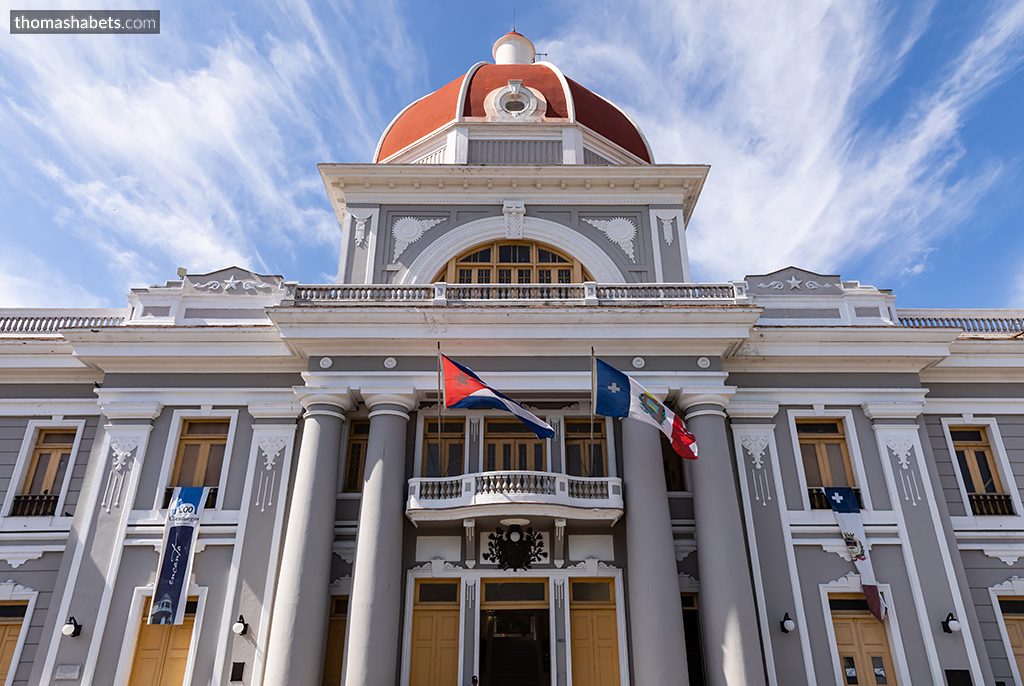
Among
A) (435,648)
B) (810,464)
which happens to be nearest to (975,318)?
(810,464)

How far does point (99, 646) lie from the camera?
14.7 meters

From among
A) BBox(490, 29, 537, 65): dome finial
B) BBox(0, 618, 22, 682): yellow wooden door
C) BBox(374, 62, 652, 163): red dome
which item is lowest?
BBox(0, 618, 22, 682): yellow wooden door

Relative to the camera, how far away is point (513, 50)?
2856 centimetres

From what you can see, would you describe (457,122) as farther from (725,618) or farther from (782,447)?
(725,618)

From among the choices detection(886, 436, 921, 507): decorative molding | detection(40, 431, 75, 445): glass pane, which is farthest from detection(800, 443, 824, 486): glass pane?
detection(40, 431, 75, 445): glass pane

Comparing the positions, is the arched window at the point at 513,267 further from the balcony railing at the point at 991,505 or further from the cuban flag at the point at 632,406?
the balcony railing at the point at 991,505

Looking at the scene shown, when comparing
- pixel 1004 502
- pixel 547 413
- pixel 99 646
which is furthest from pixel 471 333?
pixel 1004 502

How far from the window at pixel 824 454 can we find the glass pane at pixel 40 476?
18.9 metres

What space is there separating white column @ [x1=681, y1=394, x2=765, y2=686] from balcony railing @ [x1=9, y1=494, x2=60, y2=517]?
15.3 meters

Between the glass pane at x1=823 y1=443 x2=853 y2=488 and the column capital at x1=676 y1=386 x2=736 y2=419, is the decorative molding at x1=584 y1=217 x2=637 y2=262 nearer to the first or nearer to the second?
the column capital at x1=676 y1=386 x2=736 y2=419

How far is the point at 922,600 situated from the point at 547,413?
30.6 feet

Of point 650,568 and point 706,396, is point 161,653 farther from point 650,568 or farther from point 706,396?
point 706,396

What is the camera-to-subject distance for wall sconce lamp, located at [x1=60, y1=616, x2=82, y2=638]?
14.5 meters

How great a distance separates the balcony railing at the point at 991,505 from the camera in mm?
16797
